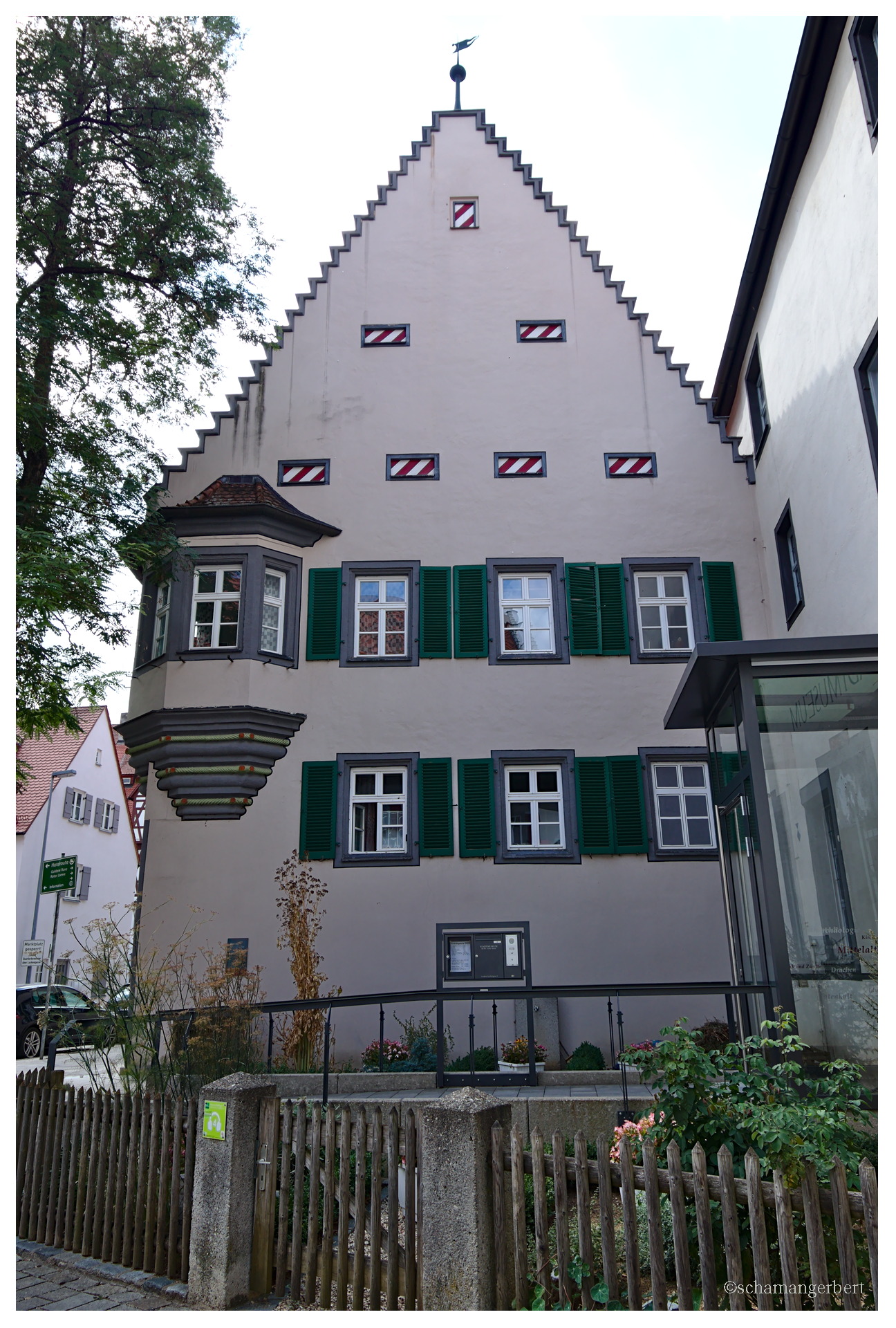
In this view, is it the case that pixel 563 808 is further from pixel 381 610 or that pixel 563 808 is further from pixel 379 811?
pixel 381 610

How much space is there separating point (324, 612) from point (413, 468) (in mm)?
2856

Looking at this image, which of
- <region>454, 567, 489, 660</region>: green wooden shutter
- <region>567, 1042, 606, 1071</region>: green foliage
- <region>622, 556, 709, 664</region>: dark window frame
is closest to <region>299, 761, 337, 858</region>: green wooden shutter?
<region>454, 567, 489, 660</region>: green wooden shutter

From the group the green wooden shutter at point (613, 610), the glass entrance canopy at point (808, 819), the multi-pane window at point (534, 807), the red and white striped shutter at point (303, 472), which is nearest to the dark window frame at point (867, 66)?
the glass entrance canopy at point (808, 819)

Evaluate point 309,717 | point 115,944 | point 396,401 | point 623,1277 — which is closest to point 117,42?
point 396,401

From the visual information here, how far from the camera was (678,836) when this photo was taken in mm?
13938

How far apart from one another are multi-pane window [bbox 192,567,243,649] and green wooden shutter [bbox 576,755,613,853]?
18.2 ft

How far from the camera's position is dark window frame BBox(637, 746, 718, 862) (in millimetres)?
13742

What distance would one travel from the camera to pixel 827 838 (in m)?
8.12

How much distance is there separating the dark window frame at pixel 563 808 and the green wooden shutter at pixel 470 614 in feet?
5.49

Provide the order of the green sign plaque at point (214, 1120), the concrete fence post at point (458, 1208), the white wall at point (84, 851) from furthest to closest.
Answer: the white wall at point (84, 851) → the green sign plaque at point (214, 1120) → the concrete fence post at point (458, 1208)

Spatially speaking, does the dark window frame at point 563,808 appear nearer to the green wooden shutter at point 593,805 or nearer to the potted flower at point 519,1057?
the green wooden shutter at point 593,805

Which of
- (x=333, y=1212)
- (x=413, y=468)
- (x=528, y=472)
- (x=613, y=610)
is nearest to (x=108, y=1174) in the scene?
(x=333, y=1212)

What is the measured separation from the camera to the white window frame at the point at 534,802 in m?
13.9

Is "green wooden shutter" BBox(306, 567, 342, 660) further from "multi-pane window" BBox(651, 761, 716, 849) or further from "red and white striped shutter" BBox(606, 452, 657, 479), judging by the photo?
"multi-pane window" BBox(651, 761, 716, 849)
